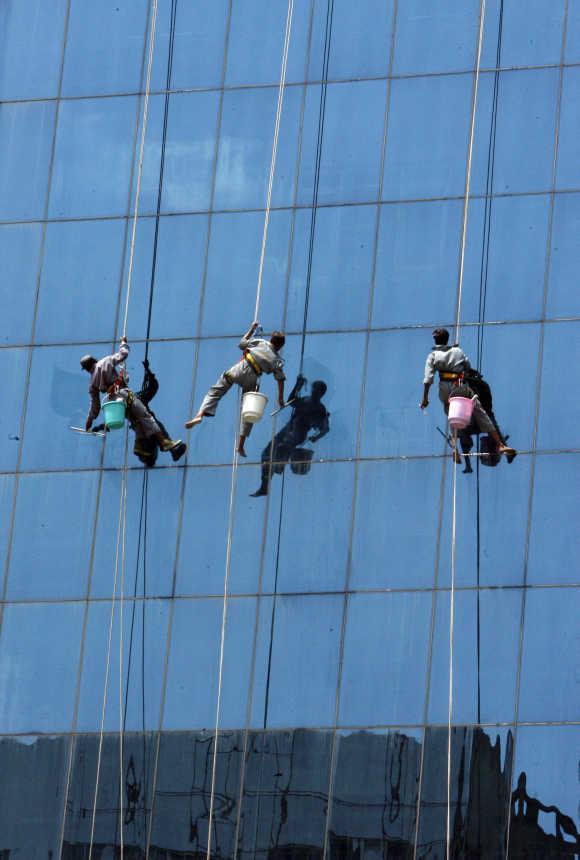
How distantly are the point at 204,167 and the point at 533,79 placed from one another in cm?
400

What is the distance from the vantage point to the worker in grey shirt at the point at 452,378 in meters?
27.3

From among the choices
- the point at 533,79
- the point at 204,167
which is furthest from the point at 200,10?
the point at 533,79

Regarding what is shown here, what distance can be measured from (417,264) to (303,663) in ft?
15.7

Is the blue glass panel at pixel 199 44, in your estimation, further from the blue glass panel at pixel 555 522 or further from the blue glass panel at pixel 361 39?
the blue glass panel at pixel 555 522

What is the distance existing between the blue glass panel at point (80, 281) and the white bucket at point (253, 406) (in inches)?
93.5

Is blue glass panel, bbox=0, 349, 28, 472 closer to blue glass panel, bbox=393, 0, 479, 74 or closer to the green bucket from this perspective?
the green bucket

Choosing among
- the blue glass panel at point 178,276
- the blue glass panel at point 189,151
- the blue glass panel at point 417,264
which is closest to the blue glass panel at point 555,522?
the blue glass panel at point 417,264

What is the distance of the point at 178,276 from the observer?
29156 mm

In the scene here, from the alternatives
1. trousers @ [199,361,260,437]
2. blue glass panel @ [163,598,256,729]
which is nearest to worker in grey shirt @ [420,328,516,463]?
trousers @ [199,361,260,437]

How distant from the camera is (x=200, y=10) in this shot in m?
30.2

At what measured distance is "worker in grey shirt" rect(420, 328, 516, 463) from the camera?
2727cm

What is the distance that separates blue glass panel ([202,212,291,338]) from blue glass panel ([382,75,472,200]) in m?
1.41

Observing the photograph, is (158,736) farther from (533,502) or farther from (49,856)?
(533,502)

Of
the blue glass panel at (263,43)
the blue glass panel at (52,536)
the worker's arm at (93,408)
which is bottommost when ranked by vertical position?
the blue glass panel at (52,536)
